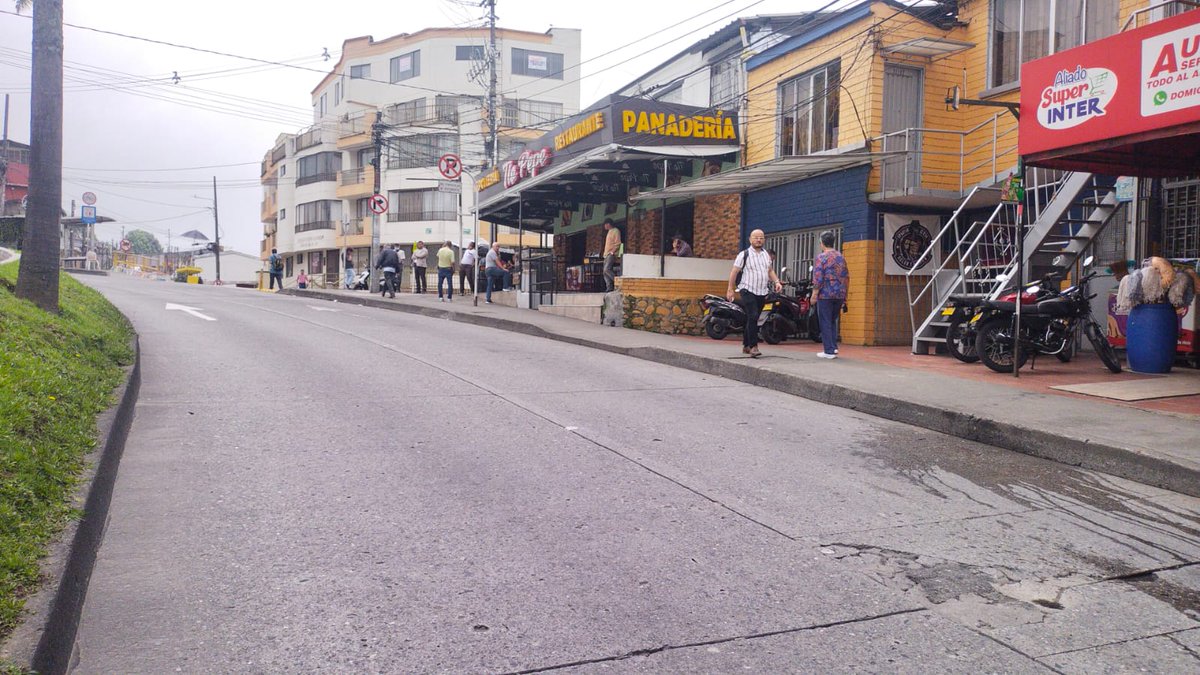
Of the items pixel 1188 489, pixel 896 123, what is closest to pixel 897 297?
pixel 896 123

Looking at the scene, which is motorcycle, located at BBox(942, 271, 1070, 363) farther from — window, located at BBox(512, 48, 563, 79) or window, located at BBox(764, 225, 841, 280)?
window, located at BBox(512, 48, 563, 79)

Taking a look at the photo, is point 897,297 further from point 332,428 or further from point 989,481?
point 332,428

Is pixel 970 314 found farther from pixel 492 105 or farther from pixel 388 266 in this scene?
pixel 492 105

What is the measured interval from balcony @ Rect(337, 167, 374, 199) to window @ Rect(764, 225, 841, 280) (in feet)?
130

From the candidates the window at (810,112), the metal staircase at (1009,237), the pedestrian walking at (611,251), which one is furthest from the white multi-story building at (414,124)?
the metal staircase at (1009,237)

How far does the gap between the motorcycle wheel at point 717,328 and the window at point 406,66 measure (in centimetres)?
4250

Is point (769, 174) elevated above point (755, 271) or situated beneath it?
elevated above

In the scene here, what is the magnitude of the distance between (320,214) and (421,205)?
9663 millimetres

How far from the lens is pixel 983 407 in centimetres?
805

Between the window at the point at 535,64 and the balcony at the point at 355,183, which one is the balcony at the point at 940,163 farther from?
the balcony at the point at 355,183

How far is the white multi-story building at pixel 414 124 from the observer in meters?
50.1

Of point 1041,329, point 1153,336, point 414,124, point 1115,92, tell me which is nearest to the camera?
point 1115,92

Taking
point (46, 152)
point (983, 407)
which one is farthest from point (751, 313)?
point (46, 152)

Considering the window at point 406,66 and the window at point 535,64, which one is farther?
the window at point 406,66
